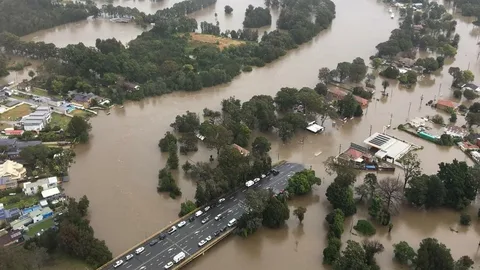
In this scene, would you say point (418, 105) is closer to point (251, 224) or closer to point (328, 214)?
point (328, 214)

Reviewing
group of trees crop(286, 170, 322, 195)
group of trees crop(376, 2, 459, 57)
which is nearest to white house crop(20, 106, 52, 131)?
group of trees crop(286, 170, 322, 195)

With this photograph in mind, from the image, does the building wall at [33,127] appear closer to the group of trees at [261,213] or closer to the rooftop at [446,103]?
the group of trees at [261,213]

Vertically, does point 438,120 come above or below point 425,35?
below

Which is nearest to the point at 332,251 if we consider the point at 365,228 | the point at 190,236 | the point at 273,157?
the point at 365,228

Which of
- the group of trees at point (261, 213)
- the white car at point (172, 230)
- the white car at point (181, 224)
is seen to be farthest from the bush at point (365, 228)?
the white car at point (172, 230)

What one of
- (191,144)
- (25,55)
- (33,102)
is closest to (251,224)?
(191,144)

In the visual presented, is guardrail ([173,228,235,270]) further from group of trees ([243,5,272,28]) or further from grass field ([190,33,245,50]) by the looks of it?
group of trees ([243,5,272,28])

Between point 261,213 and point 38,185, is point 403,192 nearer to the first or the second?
point 261,213

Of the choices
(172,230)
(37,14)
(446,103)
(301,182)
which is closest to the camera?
(172,230)

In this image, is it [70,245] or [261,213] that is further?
[261,213]
